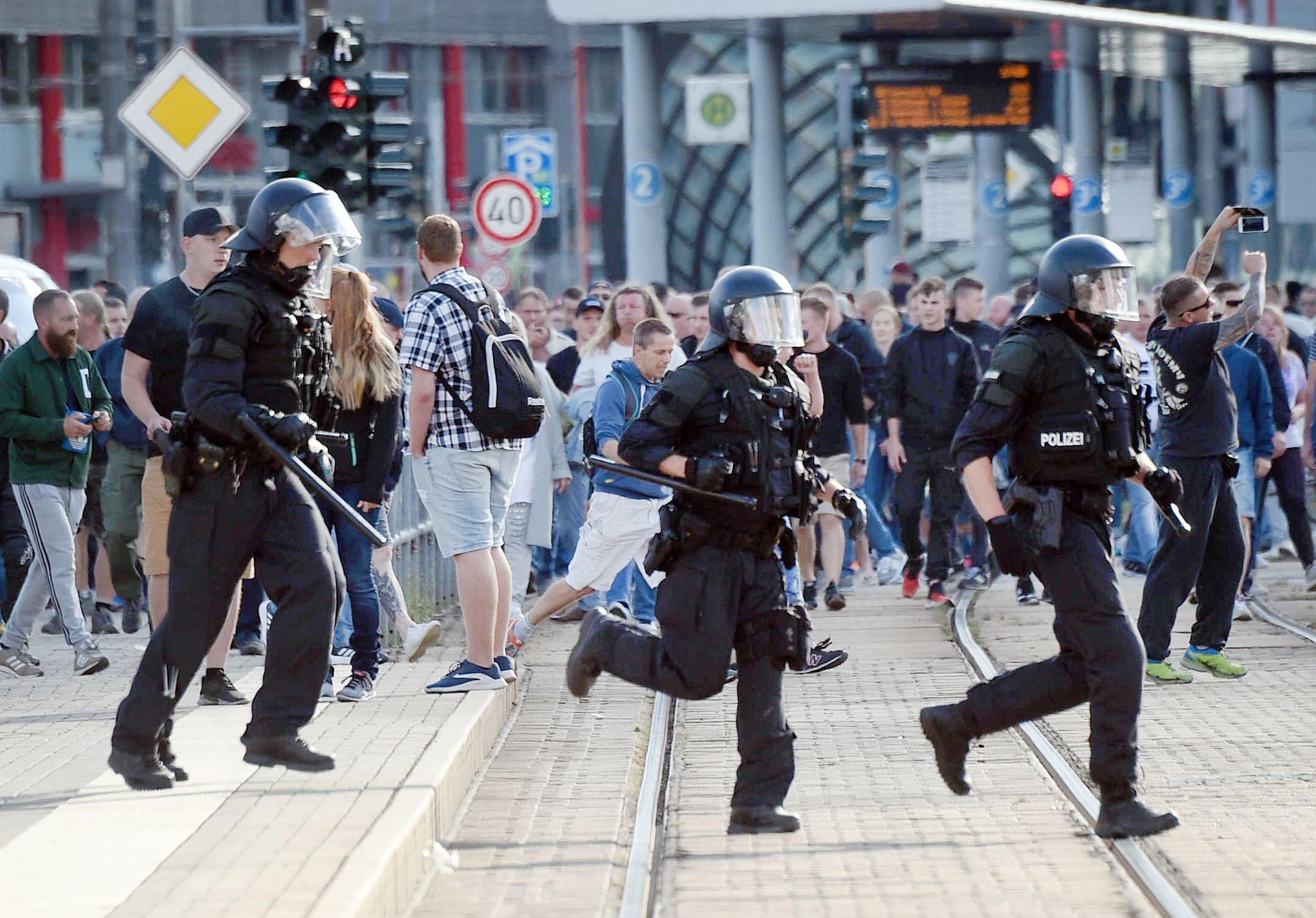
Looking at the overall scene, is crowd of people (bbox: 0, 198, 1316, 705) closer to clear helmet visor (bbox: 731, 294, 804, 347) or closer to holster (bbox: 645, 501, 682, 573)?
clear helmet visor (bbox: 731, 294, 804, 347)

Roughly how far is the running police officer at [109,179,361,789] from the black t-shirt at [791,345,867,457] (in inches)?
293

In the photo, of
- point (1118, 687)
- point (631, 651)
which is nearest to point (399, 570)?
point (631, 651)

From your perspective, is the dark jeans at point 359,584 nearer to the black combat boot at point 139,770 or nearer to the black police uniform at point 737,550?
the black combat boot at point 139,770

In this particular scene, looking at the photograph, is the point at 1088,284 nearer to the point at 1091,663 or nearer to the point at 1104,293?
the point at 1104,293

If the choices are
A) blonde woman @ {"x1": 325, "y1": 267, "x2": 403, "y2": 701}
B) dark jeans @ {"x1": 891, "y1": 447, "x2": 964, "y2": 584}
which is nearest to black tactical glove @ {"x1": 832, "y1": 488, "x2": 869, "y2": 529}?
blonde woman @ {"x1": 325, "y1": 267, "x2": 403, "y2": 701}

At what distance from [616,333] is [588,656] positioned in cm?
580

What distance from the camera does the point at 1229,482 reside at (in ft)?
35.1

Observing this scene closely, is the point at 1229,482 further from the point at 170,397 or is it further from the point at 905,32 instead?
the point at 905,32

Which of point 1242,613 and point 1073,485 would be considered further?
point 1242,613

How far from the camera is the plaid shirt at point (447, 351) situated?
8953 millimetres

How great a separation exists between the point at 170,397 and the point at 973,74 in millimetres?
20863

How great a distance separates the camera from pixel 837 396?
14250mm

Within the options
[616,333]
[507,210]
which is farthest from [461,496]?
[507,210]

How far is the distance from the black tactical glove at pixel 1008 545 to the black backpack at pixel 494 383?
251 cm
